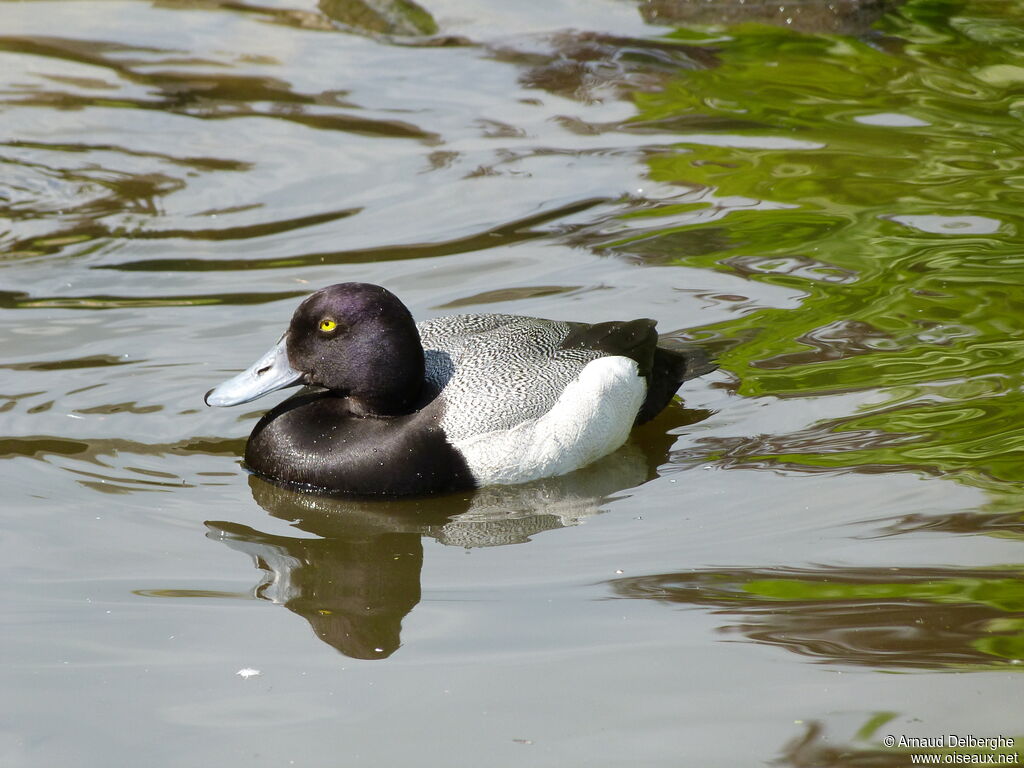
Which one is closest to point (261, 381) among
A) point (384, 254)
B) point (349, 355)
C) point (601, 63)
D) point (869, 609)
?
point (349, 355)

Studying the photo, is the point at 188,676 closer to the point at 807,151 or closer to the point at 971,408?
the point at 971,408

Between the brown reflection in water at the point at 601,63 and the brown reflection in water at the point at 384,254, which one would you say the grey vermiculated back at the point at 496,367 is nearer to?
the brown reflection in water at the point at 384,254

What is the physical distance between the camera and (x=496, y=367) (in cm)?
612

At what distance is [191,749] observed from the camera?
3998 mm

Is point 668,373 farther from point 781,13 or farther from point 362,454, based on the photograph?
point 781,13

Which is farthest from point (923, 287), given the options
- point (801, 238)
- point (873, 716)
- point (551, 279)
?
point (873, 716)

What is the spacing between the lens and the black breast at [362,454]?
19.0 ft

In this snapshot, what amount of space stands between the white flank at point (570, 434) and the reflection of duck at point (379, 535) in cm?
7

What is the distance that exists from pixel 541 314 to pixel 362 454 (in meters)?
2.03

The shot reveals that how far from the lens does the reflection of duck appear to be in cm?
488

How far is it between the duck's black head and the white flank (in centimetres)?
41

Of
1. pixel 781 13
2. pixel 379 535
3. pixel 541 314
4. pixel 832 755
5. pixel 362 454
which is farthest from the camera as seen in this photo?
pixel 781 13

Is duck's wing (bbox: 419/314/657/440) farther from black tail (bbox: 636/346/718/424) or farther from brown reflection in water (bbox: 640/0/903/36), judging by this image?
brown reflection in water (bbox: 640/0/903/36)

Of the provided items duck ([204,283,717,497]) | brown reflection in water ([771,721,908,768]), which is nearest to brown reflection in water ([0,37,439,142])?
duck ([204,283,717,497])
